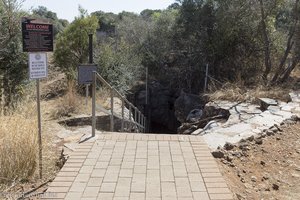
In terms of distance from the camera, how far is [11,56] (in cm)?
905

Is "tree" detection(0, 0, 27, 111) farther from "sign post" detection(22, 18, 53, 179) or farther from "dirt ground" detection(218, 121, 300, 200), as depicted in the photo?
"dirt ground" detection(218, 121, 300, 200)

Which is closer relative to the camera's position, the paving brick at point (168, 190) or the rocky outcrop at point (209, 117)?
the paving brick at point (168, 190)

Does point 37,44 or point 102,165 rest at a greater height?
point 37,44

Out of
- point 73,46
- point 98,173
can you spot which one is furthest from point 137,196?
point 73,46

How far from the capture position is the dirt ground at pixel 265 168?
394 cm

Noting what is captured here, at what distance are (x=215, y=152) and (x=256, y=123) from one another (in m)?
1.90

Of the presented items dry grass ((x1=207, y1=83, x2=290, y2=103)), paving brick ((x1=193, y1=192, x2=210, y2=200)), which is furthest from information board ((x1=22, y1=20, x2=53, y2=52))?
dry grass ((x1=207, y1=83, x2=290, y2=103))

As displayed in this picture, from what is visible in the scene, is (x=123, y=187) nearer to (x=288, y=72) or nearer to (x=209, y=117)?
(x=209, y=117)

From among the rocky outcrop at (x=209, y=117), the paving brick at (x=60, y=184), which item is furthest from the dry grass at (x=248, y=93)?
the paving brick at (x=60, y=184)

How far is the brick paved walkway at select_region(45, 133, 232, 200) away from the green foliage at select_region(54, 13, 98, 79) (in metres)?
7.15

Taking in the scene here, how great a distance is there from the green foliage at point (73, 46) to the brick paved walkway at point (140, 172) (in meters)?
7.15

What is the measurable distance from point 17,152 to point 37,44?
1294 mm

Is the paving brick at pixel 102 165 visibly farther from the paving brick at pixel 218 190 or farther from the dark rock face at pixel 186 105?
the dark rock face at pixel 186 105

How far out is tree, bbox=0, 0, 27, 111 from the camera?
26.7ft
